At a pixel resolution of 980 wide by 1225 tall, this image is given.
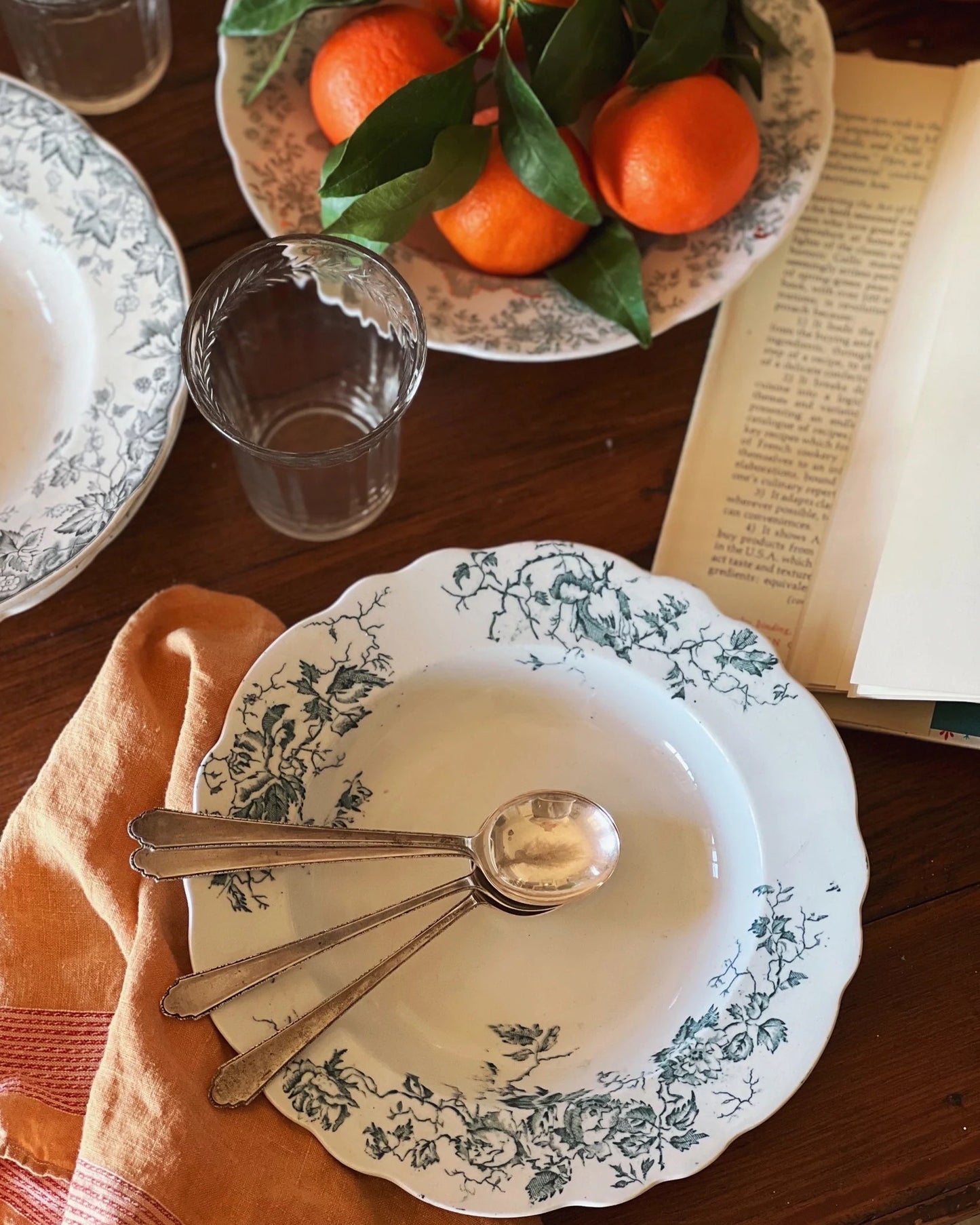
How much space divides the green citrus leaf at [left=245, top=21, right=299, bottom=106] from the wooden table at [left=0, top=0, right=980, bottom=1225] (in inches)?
2.4

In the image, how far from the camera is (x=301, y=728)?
565 millimetres

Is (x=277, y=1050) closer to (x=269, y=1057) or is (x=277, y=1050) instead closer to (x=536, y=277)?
(x=269, y=1057)

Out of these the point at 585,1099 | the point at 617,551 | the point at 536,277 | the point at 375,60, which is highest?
the point at 375,60

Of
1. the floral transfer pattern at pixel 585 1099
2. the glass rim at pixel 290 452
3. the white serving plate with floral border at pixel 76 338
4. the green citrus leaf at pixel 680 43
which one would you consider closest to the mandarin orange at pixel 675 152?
the green citrus leaf at pixel 680 43

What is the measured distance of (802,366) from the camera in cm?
69

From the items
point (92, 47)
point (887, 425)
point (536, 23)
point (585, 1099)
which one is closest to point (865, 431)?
point (887, 425)

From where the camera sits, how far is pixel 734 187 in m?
0.62

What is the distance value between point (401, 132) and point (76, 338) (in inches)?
8.6

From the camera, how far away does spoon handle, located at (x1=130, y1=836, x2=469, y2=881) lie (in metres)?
0.52

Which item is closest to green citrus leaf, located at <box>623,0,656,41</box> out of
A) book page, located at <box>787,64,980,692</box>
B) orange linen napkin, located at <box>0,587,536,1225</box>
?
book page, located at <box>787,64,980,692</box>

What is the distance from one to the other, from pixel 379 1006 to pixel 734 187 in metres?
0.44

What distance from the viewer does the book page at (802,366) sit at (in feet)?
2.14

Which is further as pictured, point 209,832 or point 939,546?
point 939,546

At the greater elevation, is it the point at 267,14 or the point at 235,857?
the point at 267,14
